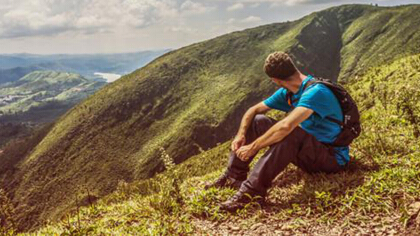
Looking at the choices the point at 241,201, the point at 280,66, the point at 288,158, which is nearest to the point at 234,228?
the point at 241,201

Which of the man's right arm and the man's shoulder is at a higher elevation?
the man's shoulder

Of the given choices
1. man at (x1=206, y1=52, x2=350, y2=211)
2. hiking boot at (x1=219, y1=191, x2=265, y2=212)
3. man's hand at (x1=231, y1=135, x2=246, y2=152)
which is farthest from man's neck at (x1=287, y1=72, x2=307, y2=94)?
hiking boot at (x1=219, y1=191, x2=265, y2=212)

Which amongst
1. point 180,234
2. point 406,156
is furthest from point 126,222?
point 406,156

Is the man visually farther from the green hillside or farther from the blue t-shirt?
the green hillside

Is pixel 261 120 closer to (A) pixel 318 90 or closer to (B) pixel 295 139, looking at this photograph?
(B) pixel 295 139

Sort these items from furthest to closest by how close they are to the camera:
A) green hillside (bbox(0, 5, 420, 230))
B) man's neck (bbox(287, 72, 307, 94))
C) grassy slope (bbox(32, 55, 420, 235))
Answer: green hillside (bbox(0, 5, 420, 230))
man's neck (bbox(287, 72, 307, 94))
grassy slope (bbox(32, 55, 420, 235))

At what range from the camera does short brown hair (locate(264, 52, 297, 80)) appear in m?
5.29

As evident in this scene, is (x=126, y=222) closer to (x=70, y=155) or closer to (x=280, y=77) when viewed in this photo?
(x=280, y=77)

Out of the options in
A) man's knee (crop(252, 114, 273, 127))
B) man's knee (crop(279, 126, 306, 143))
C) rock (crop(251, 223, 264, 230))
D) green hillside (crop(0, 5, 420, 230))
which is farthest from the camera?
green hillside (crop(0, 5, 420, 230))

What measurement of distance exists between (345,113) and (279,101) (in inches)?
56.0

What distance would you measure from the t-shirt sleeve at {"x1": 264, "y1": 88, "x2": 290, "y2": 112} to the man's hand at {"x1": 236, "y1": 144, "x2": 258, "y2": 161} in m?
1.32

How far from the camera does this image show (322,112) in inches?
198

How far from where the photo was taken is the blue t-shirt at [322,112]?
4988mm

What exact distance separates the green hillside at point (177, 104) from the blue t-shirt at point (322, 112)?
66.3 meters
